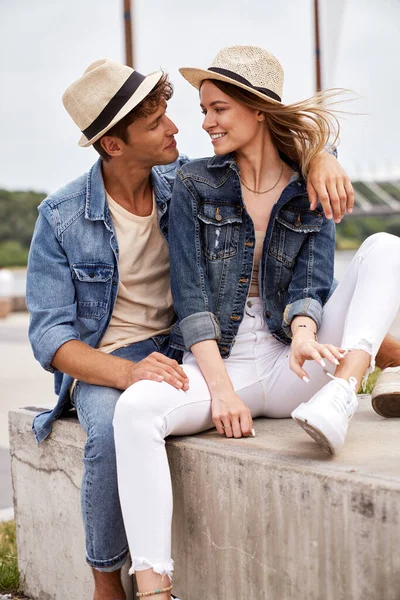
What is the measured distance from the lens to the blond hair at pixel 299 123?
9.49ft

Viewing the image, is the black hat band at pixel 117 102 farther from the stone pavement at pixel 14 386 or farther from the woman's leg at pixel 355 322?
the stone pavement at pixel 14 386

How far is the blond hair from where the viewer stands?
289cm

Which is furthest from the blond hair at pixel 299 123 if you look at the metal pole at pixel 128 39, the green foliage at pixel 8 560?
the metal pole at pixel 128 39

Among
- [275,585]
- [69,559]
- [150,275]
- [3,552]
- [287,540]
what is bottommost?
[3,552]

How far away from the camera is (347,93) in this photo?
2.90m

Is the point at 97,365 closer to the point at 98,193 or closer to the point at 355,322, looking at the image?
the point at 98,193

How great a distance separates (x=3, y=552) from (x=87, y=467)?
1653 mm

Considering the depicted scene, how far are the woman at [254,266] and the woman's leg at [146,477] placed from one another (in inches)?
1.5

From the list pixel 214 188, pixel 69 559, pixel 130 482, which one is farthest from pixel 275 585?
pixel 214 188

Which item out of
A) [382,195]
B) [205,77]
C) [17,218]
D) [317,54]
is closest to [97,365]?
[205,77]

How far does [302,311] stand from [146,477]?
796 mm

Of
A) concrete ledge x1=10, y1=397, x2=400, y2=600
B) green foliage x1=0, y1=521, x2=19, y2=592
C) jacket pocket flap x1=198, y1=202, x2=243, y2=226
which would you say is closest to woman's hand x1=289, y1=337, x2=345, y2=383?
concrete ledge x1=10, y1=397, x2=400, y2=600

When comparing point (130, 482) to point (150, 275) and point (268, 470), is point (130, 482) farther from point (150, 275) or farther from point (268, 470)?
point (150, 275)

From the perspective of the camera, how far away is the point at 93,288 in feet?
10.1
